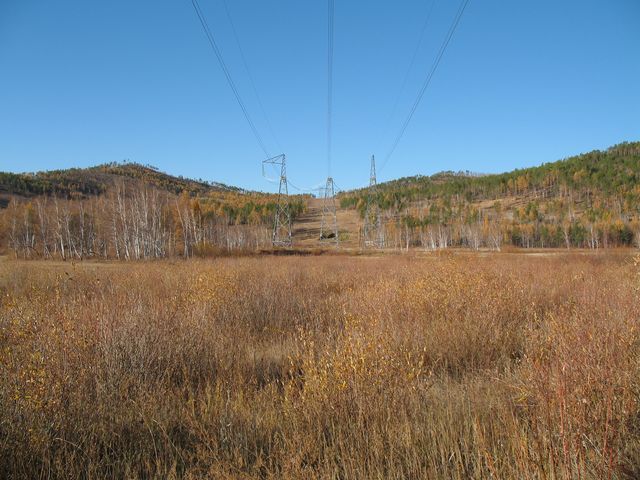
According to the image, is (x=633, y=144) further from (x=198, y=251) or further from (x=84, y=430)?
(x=84, y=430)

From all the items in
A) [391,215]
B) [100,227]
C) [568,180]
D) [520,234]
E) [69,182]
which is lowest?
[520,234]

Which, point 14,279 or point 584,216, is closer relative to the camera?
point 14,279

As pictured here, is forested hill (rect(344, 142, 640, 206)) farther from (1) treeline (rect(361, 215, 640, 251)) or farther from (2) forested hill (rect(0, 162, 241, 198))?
→ (2) forested hill (rect(0, 162, 241, 198))

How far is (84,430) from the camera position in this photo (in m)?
3.07

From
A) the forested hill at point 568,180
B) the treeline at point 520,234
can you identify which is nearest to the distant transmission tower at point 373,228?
the treeline at point 520,234

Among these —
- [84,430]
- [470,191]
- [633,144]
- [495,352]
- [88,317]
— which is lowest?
[495,352]

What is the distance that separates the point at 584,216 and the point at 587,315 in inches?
4127

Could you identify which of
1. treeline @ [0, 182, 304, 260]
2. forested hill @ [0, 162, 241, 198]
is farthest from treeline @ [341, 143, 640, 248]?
forested hill @ [0, 162, 241, 198]

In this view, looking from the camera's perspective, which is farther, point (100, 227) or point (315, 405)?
point (100, 227)

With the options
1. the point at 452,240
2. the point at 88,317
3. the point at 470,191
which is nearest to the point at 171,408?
the point at 88,317

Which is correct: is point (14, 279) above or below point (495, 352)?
above

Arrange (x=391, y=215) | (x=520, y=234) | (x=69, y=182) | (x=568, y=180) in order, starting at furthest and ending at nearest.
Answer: (x=69, y=182), (x=391, y=215), (x=568, y=180), (x=520, y=234)

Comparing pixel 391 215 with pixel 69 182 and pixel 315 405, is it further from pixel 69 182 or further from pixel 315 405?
pixel 315 405

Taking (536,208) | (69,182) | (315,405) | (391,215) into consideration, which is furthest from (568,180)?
(69,182)
